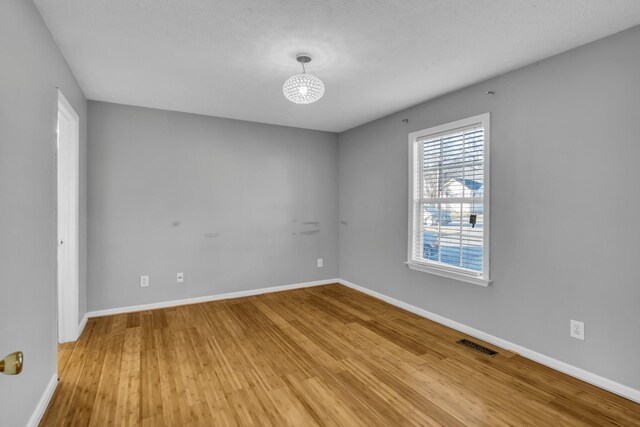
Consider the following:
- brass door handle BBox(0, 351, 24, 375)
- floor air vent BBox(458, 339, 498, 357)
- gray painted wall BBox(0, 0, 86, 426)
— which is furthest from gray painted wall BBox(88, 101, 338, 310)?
brass door handle BBox(0, 351, 24, 375)

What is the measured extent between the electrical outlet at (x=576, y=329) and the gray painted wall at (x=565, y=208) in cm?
3

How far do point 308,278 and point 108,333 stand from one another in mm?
2662

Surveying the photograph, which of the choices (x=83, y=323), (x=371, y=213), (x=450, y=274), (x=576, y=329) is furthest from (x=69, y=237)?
(x=576, y=329)

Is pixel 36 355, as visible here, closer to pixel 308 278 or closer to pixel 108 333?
pixel 108 333

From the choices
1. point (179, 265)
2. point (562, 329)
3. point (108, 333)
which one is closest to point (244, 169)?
point (179, 265)

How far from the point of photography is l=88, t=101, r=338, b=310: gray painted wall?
12.3 ft

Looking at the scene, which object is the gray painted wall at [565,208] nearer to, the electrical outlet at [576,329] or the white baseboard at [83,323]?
the electrical outlet at [576,329]

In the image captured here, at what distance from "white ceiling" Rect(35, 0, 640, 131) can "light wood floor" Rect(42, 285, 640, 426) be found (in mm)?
2433

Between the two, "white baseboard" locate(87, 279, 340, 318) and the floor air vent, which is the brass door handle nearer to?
the floor air vent

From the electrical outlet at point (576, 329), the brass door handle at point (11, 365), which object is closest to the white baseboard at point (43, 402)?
the brass door handle at point (11, 365)

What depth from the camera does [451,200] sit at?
3412 millimetres

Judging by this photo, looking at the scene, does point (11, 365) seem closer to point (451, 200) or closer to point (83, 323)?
point (83, 323)

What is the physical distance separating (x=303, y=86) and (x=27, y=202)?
1836 mm

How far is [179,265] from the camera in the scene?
4.13 meters
